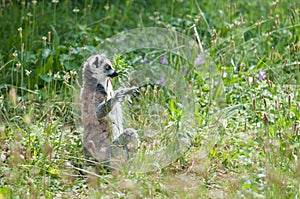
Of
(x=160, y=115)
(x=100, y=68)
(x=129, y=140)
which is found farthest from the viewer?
(x=160, y=115)

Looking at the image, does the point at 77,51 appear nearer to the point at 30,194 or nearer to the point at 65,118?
the point at 65,118

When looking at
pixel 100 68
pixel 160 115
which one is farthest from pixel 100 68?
pixel 160 115

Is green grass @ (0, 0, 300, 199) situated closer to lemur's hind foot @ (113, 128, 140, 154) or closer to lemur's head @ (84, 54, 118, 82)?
lemur's hind foot @ (113, 128, 140, 154)

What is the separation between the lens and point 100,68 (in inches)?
225

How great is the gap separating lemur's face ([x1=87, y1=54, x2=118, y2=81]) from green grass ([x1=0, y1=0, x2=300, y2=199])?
0.19m

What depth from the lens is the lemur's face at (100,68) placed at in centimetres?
569

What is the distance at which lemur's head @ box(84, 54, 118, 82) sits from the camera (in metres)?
5.69

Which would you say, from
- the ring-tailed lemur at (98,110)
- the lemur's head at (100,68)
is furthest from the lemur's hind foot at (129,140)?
the lemur's head at (100,68)

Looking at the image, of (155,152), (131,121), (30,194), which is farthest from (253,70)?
(30,194)

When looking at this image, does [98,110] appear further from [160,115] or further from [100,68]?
[160,115]

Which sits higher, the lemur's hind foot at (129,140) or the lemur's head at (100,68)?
the lemur's head at (100,68)

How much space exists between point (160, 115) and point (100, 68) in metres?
0.76

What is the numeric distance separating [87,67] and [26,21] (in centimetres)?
224

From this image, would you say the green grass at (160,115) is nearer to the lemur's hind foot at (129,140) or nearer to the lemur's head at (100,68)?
the lemur's hind foot at (129,140)
